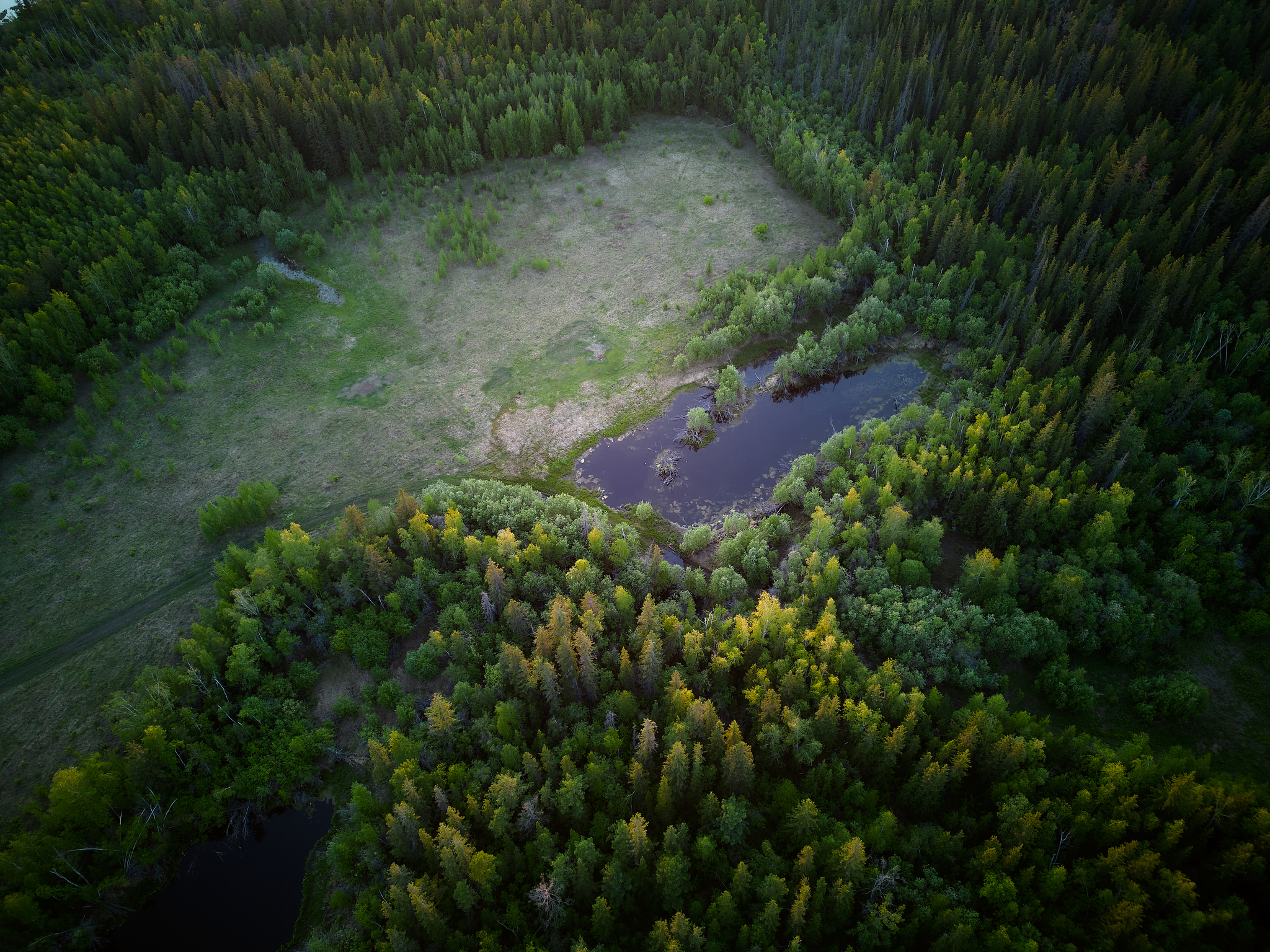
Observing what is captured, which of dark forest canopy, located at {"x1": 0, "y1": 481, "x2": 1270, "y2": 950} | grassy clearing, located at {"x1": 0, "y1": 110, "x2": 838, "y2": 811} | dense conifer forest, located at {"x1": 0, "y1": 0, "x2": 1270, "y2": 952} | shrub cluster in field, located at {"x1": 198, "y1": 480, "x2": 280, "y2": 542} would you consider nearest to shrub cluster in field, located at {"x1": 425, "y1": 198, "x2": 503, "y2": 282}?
grassy clearing, located at {"x1": 0, "y1": 110, "x2": 838, "y2": 811}

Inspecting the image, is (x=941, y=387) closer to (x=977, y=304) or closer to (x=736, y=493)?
(x=977, y=304)

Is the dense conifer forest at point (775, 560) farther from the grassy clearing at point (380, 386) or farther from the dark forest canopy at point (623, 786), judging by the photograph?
the grassy clearing at point (380, 386)

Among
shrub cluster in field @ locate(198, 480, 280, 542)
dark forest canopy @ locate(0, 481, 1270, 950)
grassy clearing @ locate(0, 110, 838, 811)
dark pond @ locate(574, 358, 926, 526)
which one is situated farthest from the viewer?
dark pond @ locate(574, 358, 926, 526)

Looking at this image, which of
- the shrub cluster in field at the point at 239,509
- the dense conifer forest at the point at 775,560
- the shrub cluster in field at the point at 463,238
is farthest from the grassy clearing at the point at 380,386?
the dense conifer forest at the point at 775,560

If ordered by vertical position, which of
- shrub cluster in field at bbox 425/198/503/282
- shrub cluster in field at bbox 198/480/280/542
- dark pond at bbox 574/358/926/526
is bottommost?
dark pond at bbox 574/358/926/526

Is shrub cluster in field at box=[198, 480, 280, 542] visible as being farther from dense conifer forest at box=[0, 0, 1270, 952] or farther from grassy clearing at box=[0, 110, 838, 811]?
grassy clearing at box=[0, 110, 838, 811]
